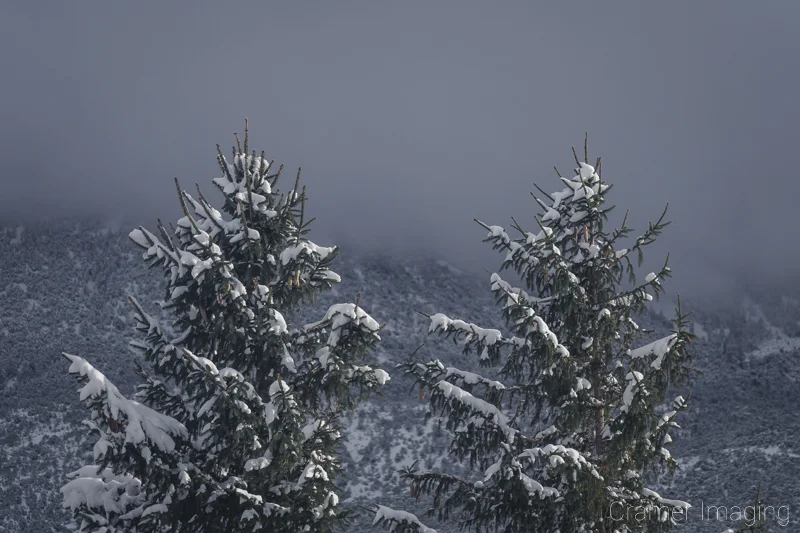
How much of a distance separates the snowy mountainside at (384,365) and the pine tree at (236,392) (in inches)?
819

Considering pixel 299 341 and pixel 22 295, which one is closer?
pixel 299 341

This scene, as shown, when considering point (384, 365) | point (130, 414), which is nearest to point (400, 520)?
point (130, 414)

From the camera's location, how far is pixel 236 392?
31.6 ft

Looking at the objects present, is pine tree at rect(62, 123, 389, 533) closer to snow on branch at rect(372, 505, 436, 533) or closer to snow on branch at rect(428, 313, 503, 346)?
snow on branch at rect(372, 505, 436, 533)

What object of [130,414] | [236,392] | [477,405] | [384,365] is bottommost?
[130,414]

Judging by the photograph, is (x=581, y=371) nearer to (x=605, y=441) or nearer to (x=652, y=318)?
(x=605, y=441)

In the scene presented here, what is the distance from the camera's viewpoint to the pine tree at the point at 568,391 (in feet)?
34.4

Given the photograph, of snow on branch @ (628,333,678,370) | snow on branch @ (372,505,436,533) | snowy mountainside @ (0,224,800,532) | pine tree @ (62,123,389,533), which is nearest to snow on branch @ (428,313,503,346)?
pine tree @ (62,123,389,533)

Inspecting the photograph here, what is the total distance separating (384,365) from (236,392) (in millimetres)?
42453

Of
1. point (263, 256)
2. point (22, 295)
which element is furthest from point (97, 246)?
point (263, 256)

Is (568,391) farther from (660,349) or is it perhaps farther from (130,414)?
(130,414)

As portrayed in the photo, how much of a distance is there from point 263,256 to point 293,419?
220 centimetres

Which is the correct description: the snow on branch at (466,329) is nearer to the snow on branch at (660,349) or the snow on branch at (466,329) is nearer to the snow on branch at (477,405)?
the snow on branch at (477,405)

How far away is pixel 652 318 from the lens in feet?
232
